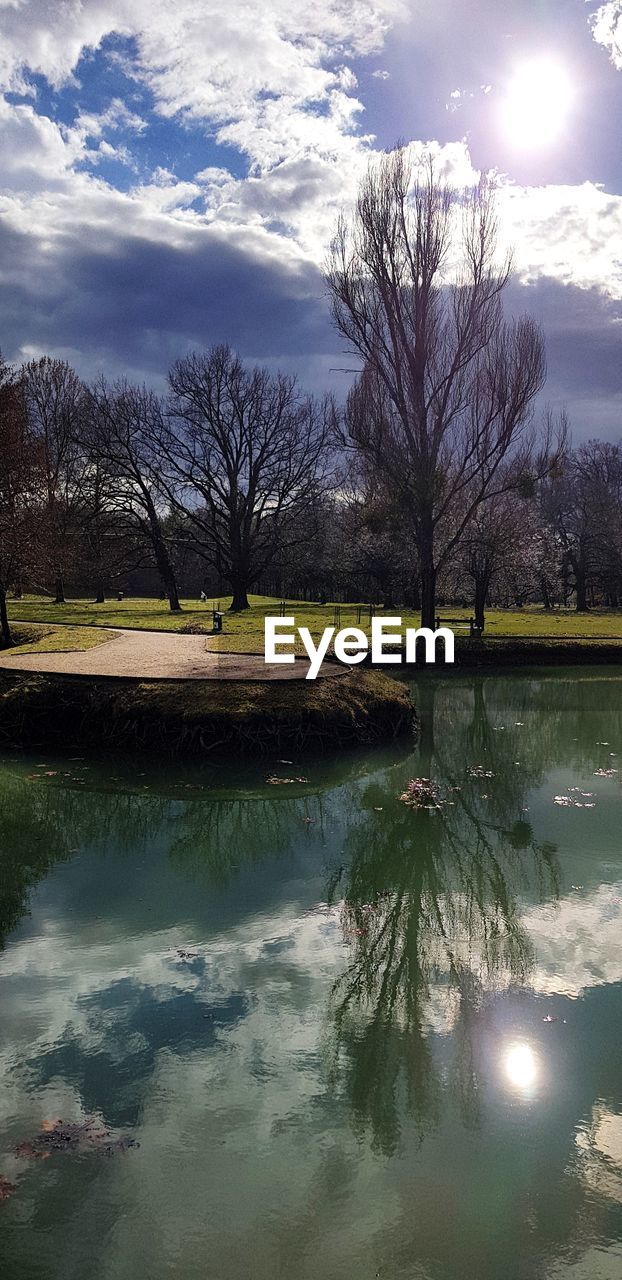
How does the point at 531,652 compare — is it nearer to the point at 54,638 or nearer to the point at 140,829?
the point at 54,638

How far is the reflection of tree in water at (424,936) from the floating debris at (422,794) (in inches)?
6.1

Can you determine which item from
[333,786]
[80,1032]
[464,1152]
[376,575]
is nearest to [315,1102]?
[464,1152]

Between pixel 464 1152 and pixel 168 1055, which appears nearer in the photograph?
pixel 464 1152

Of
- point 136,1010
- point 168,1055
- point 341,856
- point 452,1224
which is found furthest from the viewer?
point 341,856

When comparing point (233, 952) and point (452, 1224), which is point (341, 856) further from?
point (452, 1224)

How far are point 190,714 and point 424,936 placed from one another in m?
6.90

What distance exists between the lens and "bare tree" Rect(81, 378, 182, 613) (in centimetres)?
3791

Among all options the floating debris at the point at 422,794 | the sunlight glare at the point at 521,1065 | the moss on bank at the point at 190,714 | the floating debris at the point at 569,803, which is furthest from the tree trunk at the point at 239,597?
the sunlight glare at the point at 521,1065

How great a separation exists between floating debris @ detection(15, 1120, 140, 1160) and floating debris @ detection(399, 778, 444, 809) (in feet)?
21.2

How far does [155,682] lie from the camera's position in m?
13.5

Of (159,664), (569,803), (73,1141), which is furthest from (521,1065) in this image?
(159,664)

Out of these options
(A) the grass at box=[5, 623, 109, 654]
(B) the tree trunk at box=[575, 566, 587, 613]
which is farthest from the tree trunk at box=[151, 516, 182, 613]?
(B) the tree trunk at box=[575, 566, 587, 613]

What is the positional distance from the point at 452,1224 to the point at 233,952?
2724mm

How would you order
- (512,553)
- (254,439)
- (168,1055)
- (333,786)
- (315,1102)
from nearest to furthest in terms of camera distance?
(315,1102)
(168,1055)
(333,786)
(512,553)
(254,439)
